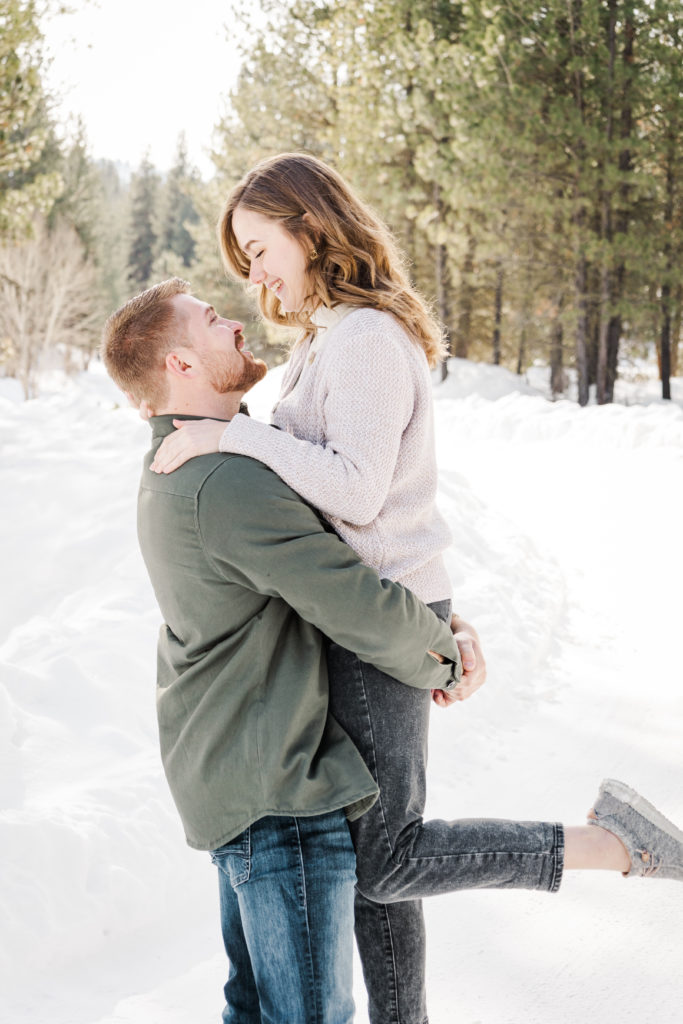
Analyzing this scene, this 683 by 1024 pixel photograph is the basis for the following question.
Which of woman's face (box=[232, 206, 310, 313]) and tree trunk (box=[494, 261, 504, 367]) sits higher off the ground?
woman's face (box=[232, 206, 310, 313])

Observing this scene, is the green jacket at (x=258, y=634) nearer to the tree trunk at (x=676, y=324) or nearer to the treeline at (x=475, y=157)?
the treeline at (x=475, y=157)

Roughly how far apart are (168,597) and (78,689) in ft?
7.49

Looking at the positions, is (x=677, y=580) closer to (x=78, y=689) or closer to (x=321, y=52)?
(x=78, y=689)

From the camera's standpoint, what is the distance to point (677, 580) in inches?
245

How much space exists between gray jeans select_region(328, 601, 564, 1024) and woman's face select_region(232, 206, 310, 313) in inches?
31.7

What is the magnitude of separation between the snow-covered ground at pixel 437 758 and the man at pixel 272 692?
966mm

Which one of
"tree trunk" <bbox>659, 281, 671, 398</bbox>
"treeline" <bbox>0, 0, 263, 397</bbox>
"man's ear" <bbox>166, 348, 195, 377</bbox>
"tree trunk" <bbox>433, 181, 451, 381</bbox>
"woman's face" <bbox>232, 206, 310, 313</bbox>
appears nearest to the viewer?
"man's ear" <bbox>166, 348, 195, 377</bbox>

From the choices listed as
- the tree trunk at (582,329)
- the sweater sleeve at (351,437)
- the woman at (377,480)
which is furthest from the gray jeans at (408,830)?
the tree trunk at (582,329)

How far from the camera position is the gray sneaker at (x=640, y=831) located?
201 centimetres

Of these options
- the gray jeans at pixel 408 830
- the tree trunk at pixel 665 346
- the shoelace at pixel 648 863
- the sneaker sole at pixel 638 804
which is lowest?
the tree trunk at pixel 665 346

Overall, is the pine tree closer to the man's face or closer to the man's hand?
the man's face

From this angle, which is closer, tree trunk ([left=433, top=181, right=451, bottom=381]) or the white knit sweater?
the white knit sweater

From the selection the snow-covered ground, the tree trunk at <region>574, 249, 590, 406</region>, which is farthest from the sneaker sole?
the tree trunk at <region>574, 249, 590, 406</region>

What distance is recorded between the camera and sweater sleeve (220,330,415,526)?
67.2 inches
